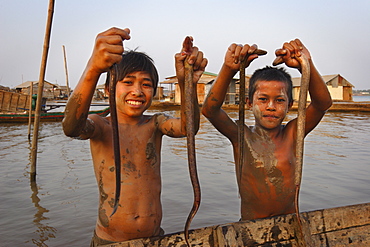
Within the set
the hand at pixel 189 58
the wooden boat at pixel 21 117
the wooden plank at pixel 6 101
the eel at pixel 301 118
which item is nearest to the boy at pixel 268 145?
the eel at pixel 301 118

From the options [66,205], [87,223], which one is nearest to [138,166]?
[87,223]

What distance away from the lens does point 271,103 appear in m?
2.48

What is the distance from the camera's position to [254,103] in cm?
258

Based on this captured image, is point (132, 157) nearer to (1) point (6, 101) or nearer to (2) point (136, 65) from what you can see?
(2) point (136, 65)

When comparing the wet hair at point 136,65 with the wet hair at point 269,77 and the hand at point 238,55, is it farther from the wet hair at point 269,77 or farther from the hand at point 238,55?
the wet hair at point 269,77

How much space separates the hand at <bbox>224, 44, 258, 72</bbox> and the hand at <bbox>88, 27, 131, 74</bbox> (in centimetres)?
68

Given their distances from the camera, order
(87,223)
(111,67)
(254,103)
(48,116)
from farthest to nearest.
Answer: (48,116), (87,223), (254,103), (111,67)

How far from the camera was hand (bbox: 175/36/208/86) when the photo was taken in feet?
5.35

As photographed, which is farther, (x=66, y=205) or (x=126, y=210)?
(x=66, y=205)

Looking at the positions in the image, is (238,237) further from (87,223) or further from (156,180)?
(87,223)

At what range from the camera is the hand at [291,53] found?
208 centimetres

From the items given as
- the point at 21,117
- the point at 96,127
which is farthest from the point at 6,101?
the point at 96,127

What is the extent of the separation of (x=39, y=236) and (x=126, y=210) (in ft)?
8.34

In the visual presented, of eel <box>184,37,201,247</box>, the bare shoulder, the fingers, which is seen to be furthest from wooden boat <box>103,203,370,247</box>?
the fingers
